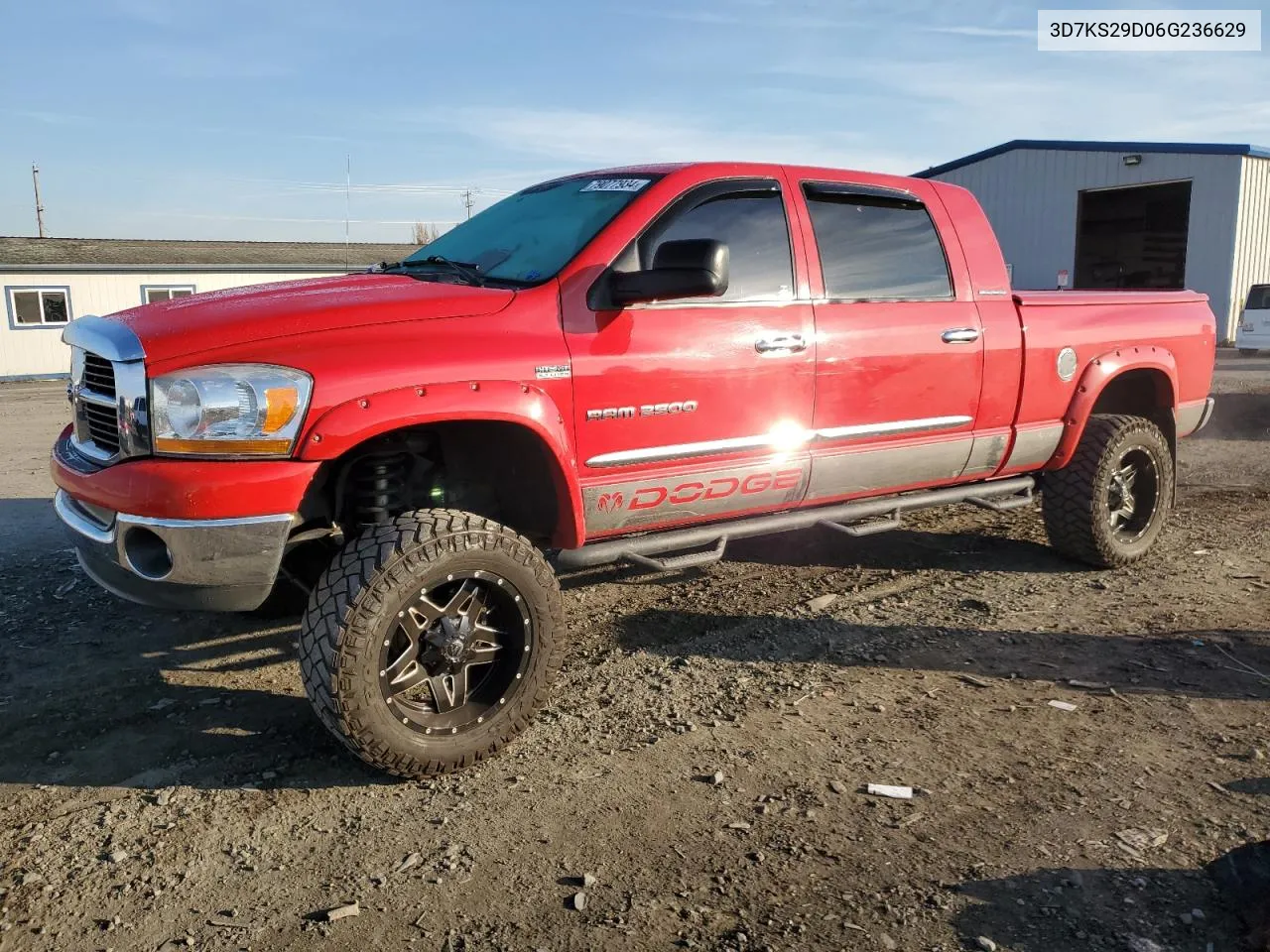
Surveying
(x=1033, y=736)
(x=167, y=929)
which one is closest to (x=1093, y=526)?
(x=1033, y=736)

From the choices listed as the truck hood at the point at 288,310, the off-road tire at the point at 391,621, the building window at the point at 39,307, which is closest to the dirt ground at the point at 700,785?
the off-road tire at the point at 391,621

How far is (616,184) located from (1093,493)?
10.6 ft

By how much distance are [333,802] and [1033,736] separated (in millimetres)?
2442

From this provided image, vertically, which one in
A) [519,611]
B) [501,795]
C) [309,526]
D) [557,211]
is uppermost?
[557,211]

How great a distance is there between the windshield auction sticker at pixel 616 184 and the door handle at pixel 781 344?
81 cm

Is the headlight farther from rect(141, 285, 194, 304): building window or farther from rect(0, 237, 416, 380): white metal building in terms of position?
rect(141, 285, 194, 304): building window

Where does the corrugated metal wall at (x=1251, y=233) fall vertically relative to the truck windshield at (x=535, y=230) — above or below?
above

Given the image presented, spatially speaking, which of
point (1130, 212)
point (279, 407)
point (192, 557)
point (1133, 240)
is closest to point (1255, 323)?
point (1130, 212)

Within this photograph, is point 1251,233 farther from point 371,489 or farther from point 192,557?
point 192,557

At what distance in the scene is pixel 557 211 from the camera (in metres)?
4.25

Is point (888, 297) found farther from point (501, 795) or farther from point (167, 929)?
point (167, 929)

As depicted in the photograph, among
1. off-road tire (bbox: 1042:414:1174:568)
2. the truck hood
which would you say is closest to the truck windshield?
the truck hood

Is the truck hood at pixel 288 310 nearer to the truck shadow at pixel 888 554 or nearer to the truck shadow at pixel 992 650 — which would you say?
the truck shadow at pixel 992 650

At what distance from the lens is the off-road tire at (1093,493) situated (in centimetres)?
549
